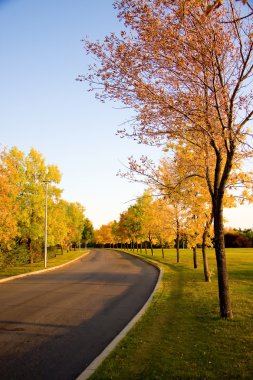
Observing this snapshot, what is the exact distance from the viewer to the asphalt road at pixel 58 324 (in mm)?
6336

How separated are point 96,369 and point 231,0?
845cm

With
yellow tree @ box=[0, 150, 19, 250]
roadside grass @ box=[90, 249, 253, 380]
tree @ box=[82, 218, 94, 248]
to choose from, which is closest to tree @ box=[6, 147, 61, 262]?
yellow tree @ box=[0, 150, 19, 250]

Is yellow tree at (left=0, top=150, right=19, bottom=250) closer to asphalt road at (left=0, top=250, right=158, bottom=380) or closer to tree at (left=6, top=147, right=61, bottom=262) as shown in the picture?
asphalt road at (left=0, top=250, right=158, bottom=380)

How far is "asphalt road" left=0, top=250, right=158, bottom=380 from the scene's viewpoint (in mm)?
6336

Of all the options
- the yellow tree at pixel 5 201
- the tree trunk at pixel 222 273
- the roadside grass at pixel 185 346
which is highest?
the yellow tree at pixel 5 201

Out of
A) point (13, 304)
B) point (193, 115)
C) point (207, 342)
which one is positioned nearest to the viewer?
point (207, 342)

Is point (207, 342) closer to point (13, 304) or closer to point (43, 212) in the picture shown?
point (13, 304)

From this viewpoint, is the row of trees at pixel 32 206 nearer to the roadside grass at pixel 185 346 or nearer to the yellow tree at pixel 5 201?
the yellow tree at pixel 5 201

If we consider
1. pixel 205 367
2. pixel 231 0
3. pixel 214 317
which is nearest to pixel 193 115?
pixel 231 0

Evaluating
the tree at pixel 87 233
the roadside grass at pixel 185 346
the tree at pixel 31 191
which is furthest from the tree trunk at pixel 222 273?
the tree at pixel 87 233

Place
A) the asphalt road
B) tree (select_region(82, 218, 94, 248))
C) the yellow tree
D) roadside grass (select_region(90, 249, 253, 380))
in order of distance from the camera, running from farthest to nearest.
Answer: tree (select_region(82, 218, 94, 248))
the yellow tree
the asphalt road
roadside grass (select_region(90, 249, 253, 380))

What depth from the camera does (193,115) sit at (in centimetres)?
962

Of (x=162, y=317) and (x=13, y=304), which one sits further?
(x=13, y=304)

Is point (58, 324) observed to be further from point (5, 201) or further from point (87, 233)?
point (87, 233)
